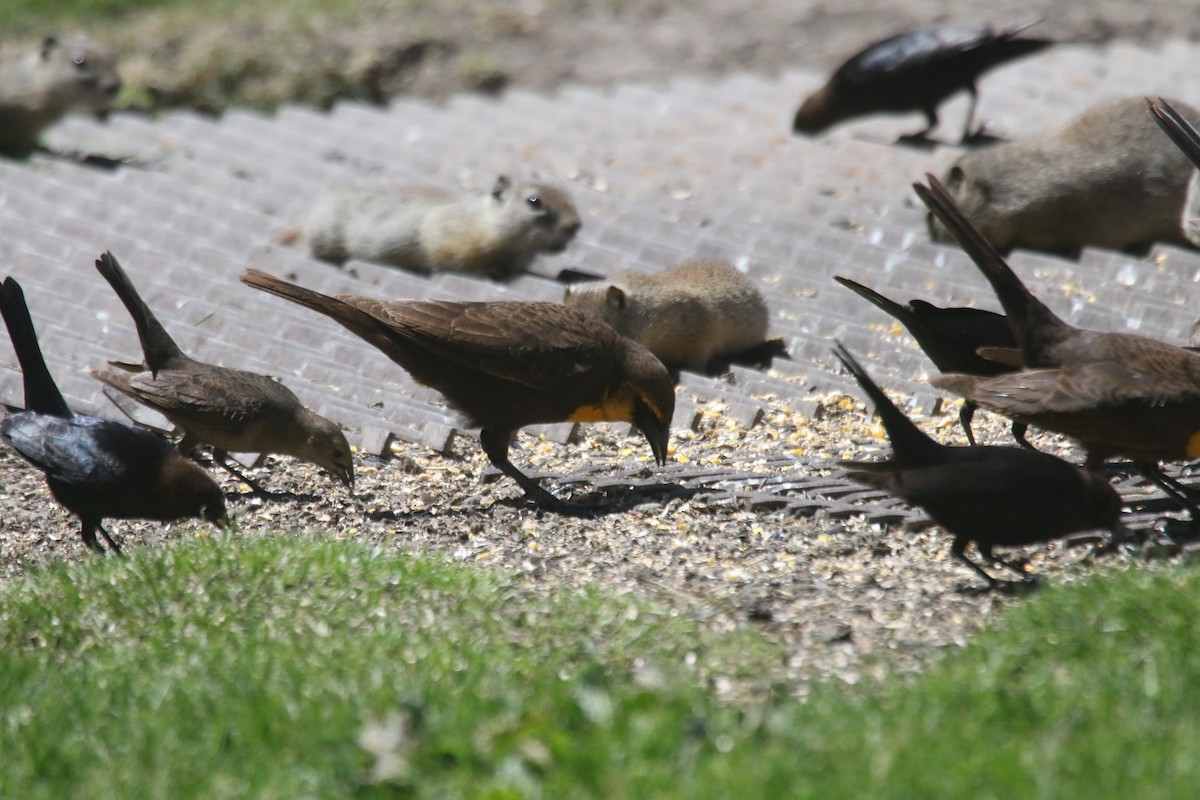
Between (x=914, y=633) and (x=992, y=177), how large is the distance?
506 cm

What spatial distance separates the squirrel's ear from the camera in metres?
8.19

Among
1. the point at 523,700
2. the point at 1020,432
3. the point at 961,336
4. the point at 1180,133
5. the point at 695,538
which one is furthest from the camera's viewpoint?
the point at 961,336

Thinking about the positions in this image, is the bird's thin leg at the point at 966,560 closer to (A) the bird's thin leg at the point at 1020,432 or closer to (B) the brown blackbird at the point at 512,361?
(A) the bird's thin leg at the point at 1020,432

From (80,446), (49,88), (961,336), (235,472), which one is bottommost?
(235,472)

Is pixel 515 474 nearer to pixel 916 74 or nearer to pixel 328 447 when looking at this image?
pixel 328 447

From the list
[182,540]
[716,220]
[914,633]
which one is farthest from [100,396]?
[914,633]

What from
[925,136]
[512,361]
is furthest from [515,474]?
[925,136]

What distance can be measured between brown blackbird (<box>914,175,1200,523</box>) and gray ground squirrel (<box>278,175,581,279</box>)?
3.83 meters

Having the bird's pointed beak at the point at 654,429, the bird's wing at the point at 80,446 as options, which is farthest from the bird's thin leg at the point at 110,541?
the bird's pointed beak at the point at 654,429

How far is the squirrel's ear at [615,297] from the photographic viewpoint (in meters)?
8.19

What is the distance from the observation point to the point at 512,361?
254 inches

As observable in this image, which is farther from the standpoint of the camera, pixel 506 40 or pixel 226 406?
pixel 506 40

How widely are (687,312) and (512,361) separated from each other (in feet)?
6.21

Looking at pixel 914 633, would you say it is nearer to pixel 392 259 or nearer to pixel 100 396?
pixel 100 396
